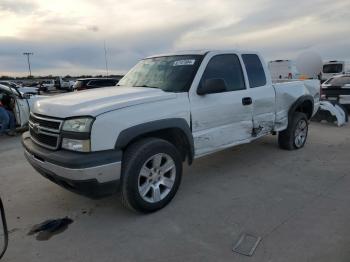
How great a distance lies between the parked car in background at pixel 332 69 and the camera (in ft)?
72.1

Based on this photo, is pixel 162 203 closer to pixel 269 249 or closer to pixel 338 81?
pixel 269 249

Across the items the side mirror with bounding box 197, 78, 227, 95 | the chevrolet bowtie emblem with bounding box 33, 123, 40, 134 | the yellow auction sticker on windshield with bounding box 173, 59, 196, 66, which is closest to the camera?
the chevrolet bowtie emblem with bounding box 33, 123, 40, 134

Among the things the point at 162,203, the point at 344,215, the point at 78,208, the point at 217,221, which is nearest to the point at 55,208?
the point at 78,208

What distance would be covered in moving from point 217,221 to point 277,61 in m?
19.0

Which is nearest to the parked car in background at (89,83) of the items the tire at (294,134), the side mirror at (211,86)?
the tire at (294,134)

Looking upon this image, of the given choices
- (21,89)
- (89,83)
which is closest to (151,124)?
(89,83)

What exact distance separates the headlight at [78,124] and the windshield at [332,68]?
2274 centimetres

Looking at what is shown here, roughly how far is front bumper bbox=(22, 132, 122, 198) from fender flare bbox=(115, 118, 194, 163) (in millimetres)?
144

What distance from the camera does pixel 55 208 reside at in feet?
13.1

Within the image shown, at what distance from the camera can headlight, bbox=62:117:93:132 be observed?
318 cm

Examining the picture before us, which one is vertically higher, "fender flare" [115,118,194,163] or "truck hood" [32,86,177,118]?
"truck hood" [32,86,177,118]

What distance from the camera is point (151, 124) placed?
3.58m

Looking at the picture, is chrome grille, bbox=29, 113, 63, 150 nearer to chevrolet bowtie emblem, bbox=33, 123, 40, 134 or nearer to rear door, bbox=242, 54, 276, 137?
chevrolet bowtie emblem, bbox=33, 123, 40, 134

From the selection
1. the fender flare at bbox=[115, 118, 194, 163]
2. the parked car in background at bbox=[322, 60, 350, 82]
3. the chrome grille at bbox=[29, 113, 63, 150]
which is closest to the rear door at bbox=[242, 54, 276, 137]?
the fender flare at bbox=[115, 118, 194, 163]
